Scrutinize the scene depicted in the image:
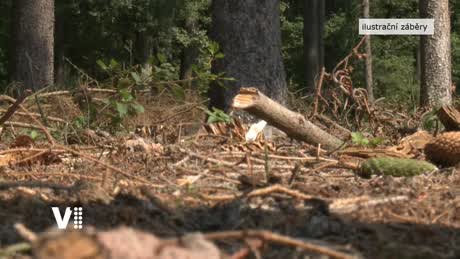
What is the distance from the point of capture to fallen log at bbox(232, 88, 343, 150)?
558 cm

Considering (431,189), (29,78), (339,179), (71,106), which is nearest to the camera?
(431,189)

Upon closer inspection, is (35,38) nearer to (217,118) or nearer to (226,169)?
(217,118)

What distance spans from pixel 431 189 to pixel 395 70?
111ft

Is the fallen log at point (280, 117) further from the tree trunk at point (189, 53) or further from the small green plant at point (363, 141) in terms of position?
the tree trunk at point (189, 53)

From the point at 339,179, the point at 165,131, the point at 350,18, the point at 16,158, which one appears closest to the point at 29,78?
the point at 165,131

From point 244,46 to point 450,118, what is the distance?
251 cm

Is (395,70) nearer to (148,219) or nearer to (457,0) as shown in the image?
(457,0)

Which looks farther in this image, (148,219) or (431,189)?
(431,189)

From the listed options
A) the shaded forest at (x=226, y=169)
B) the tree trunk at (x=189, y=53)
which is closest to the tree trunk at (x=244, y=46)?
the shaded forest at (x=226, y=169)

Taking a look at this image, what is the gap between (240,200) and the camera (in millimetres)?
3807

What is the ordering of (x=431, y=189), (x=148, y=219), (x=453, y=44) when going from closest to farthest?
1. (x=148, y=219)
2. (x=431, y=189)
3. (x=453, y=44)

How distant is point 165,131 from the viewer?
6703 mm

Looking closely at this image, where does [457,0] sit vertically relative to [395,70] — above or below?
above

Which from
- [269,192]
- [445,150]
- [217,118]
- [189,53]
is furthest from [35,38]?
[189,53]
